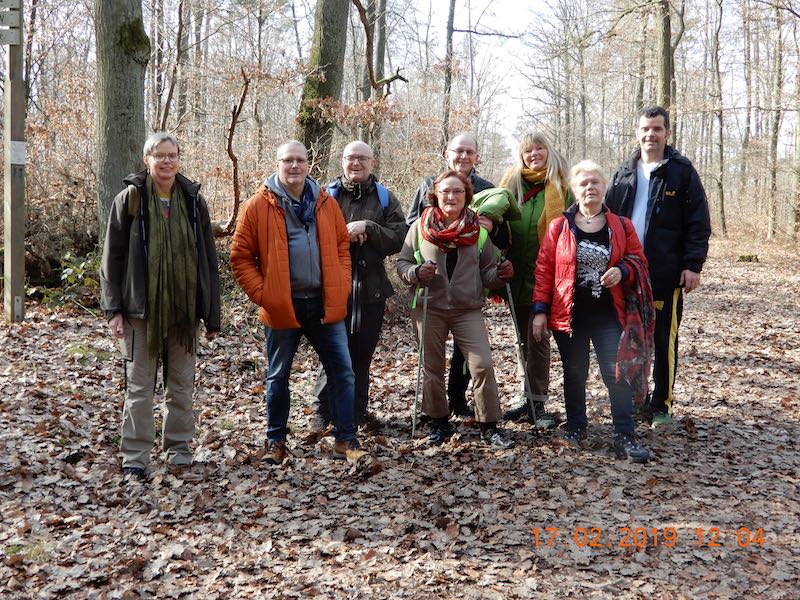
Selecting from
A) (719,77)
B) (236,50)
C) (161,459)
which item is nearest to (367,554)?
(161,459)

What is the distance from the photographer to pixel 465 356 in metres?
5.22

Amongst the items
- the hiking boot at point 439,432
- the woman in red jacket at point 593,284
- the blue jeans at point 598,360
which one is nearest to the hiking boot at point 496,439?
the hiking boot at point 439,432

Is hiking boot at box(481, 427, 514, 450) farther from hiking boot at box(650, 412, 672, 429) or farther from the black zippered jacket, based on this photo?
the black zippered jacket

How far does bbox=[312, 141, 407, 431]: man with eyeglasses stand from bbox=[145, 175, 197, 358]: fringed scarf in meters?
1.22

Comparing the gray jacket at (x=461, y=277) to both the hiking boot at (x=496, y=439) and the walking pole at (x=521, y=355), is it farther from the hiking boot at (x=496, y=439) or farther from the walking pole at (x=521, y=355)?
the hiking boot at (x=496, y=439)

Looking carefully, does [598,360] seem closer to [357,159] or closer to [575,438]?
[575,438]

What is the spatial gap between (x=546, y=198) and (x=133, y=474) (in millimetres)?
3650

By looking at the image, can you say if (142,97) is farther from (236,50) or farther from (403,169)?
(236,50)

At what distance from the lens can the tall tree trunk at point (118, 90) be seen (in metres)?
7.49

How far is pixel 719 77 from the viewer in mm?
29266

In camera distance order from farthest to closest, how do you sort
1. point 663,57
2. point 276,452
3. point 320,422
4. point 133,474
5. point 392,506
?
point 663,57 → point 320,422 → point 276,452 → point 133,474 → point 392,506

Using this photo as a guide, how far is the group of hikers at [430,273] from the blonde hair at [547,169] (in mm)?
13

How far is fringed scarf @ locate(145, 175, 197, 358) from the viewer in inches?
176

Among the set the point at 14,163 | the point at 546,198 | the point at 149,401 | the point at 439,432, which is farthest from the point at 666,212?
the point at 14,163
